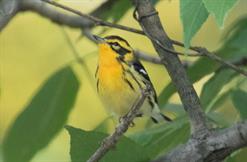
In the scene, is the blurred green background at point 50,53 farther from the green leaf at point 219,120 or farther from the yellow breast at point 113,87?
the green leaf at point 219,120

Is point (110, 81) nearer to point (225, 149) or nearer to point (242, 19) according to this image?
point (242, 19)

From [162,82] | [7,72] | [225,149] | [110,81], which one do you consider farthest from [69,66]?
[7,72]

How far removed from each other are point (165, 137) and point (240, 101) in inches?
6.5

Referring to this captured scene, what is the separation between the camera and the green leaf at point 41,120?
1.78 meters

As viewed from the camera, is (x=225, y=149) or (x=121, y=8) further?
(x=121, y=8)

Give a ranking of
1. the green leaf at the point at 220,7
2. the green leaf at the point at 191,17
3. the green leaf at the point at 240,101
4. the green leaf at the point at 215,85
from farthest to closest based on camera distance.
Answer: the green leaf at the point at 215,85
the green leaf at the point at 240,101
the green leaf at the point at 191,17
the green leaf at the point at 220,7

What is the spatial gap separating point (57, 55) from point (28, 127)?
0.81m

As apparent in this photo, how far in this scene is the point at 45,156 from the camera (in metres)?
2.04

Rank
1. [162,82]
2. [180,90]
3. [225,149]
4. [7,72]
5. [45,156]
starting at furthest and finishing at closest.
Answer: [7,72], [162,82], [45,156], [180,90], [225,149]

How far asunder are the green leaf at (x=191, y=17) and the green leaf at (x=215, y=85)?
1.61 ft

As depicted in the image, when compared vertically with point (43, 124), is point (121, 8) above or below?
above

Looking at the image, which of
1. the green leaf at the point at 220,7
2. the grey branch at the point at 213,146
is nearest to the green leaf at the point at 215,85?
the grey branch at the point at 213,146

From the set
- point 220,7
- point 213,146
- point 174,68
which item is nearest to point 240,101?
point 174,68

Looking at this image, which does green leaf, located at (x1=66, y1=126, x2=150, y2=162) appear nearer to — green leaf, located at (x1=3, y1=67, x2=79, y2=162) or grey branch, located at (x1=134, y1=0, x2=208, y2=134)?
grey branch, located at (x1=134, y1=0, x2=208, y2=134)
